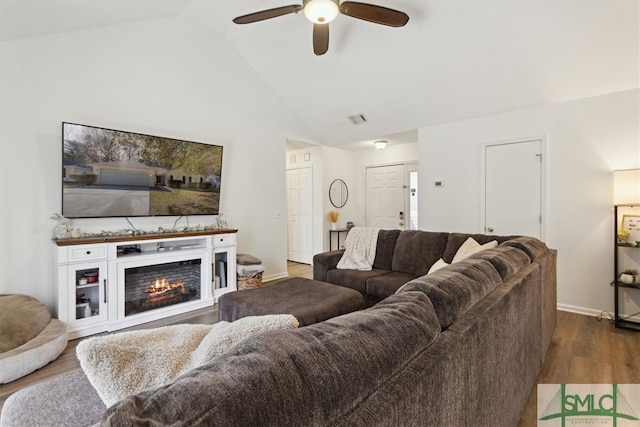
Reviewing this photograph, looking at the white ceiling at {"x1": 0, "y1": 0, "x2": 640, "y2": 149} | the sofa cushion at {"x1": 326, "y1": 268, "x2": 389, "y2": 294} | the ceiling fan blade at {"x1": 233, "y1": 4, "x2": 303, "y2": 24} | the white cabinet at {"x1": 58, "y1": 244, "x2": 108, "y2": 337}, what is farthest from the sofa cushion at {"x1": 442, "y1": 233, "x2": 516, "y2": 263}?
the white cabinet at {"x1": 58, "y1": 244, "x2": 108, "y2": 337}

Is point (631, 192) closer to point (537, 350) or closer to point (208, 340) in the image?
point (537, 350)

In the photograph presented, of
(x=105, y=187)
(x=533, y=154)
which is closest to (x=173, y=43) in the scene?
(x=105, y=187)

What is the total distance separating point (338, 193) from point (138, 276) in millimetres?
3915

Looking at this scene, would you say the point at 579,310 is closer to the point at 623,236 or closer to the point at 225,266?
the point at 623,236

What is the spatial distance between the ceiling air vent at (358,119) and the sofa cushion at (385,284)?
8.73ft

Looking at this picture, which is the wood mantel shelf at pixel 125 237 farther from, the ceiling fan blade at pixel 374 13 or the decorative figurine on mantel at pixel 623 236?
the decorative figurine on mantel at pixel 623 236

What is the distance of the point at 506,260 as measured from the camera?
1.75 meters

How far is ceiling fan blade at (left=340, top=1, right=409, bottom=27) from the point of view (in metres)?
2.50

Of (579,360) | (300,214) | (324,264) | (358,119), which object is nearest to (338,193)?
(300,214)

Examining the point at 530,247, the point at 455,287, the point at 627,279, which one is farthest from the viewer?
the point at 627,279

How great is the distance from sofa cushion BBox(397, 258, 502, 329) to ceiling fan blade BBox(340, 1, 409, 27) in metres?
2.12

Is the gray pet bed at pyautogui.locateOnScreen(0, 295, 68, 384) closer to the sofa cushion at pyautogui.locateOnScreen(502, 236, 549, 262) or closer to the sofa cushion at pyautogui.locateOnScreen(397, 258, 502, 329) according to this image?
the sofa cushion at pyautogui.locateOnScreen(397, 258, 502, 329)

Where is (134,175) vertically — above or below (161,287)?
above

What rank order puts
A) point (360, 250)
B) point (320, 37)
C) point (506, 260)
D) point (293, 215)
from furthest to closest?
point (293, 215)
point (360, 250)
point (320, 37)
point (506, 260)
